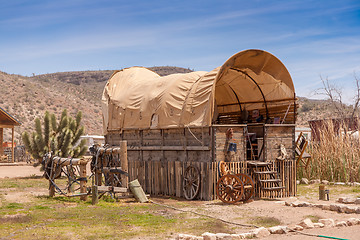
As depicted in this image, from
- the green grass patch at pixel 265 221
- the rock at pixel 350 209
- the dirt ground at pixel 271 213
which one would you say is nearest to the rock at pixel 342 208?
the rock at pixel 350 209

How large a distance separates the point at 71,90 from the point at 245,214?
72.4 meters

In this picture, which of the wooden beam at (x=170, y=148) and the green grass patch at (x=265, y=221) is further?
the wooden beam at (x=170, y=148)

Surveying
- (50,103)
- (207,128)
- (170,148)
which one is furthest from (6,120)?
(50,103)

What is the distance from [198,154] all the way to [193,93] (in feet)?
6.44

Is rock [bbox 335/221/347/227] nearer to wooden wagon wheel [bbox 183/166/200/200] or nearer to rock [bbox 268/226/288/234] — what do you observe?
rock [bbox 268/226/288/234]

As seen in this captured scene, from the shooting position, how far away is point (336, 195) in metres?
15.4

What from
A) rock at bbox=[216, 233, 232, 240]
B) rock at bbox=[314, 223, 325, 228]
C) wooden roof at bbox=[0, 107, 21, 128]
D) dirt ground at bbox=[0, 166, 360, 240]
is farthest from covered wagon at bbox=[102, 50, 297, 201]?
wooden roof at bbox=[0, 107, 21, 128]

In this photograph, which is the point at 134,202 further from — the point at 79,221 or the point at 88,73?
the point at 88,73

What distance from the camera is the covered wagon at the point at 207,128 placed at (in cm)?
1436

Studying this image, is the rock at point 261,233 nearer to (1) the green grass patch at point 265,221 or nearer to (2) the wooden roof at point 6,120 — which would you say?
(1) the green grass patch at point 265,221

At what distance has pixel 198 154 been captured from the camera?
48.3ft

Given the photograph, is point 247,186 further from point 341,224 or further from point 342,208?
point 341,224

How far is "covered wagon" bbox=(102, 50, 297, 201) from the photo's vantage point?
14359 millimetres

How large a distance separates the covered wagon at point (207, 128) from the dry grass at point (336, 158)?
3.31 m
